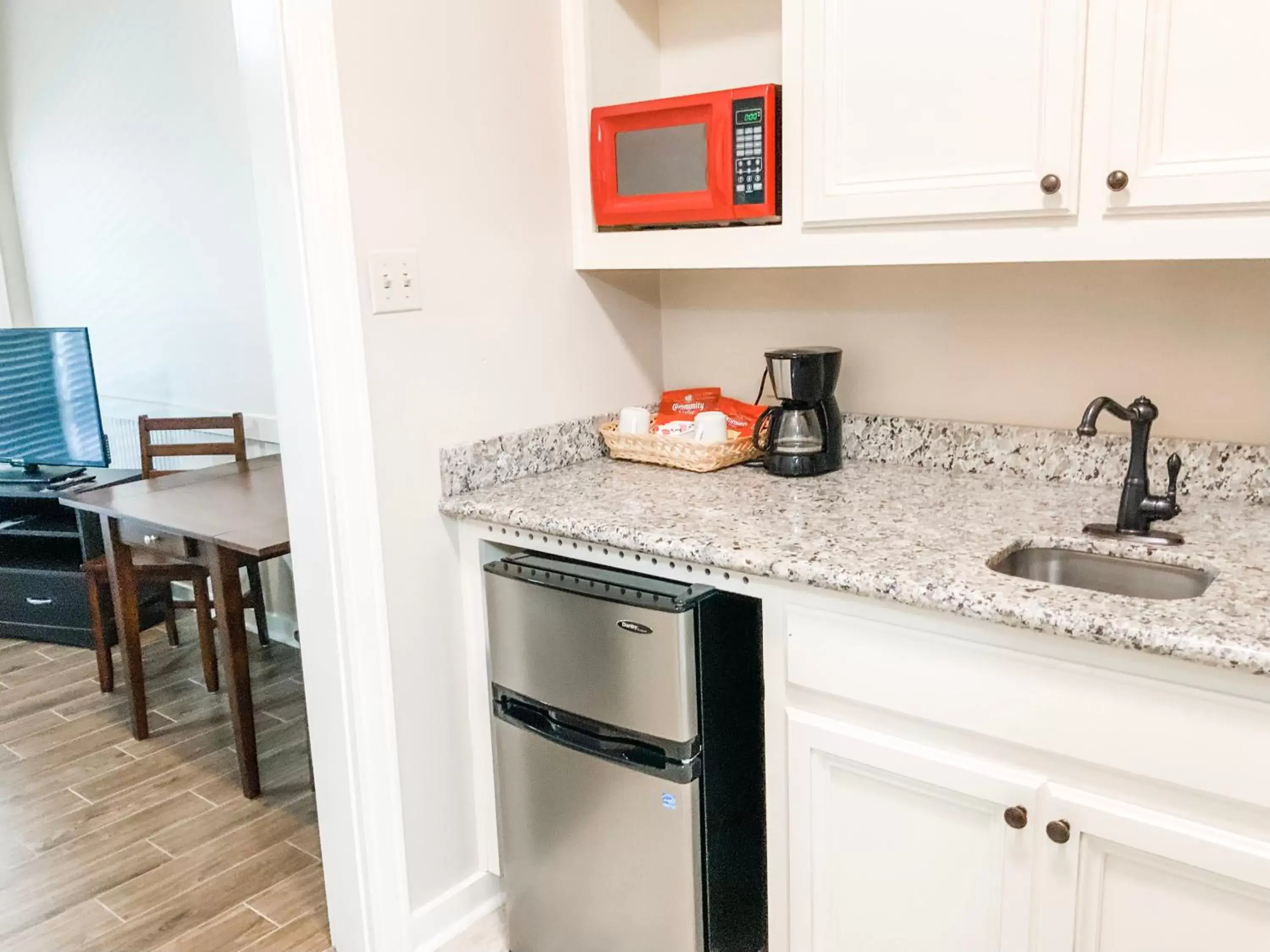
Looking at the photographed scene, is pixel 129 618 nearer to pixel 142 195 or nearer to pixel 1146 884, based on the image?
pixel 142 195

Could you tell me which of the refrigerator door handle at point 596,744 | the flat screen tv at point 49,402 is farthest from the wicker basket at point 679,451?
the flat screen tv at point 49,402

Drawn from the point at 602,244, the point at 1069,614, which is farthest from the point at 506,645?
the point at 1069,614

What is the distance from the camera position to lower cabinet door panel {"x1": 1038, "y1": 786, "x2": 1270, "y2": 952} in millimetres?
1204

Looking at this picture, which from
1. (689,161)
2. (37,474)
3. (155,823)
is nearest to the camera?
(689,161)

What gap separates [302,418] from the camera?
1742mm

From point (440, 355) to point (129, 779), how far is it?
1.69 metres

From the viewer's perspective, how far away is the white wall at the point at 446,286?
173 cm

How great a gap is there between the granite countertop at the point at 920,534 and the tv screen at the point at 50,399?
255 cm

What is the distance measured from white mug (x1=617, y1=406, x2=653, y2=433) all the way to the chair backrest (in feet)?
5.49

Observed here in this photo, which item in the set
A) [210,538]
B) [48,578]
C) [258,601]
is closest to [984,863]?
[210,538]

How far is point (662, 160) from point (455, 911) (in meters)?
1.51

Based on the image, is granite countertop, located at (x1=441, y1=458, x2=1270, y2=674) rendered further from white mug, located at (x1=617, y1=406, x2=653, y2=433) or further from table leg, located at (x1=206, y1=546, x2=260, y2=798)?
table leg, located at (x1=206, y1=546, x2=260, y2=798)

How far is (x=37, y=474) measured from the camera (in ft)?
13.0

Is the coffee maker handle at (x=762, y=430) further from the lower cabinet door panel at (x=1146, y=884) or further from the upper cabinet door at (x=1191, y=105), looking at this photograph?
the lower cabinet door panel at (x=1146, y=884)
